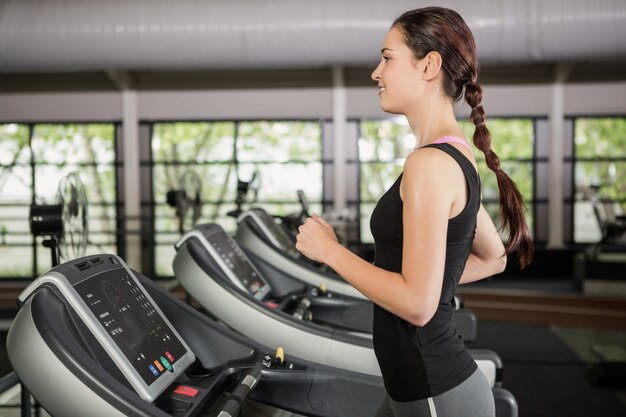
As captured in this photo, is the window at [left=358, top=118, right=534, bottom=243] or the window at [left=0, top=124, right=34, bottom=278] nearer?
the window at [left=358, top=118, right=534, bottom=243]

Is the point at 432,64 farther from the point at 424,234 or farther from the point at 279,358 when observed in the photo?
the point at 279,358

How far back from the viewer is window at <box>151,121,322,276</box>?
961 centimetres

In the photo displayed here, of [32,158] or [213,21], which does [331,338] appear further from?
[32,158]

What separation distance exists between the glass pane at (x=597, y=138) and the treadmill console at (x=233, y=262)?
313 inches

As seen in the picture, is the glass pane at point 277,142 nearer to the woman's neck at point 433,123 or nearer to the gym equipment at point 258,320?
the gym equipment at point 258,320

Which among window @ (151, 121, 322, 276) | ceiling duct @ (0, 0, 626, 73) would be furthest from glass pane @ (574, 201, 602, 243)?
ceiling duct @ (0, 0, 626, 73)

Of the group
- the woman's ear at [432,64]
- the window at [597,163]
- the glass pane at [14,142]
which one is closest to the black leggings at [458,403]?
the woman's ear at [432,64]

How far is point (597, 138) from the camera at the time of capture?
9.45 meters

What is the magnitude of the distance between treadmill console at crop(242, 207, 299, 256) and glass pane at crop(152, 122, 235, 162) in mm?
6473

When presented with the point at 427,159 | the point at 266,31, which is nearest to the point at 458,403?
the point at 427,159

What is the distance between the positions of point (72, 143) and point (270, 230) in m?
7.57

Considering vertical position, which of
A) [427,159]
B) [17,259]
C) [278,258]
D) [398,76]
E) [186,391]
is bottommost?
[17,259]

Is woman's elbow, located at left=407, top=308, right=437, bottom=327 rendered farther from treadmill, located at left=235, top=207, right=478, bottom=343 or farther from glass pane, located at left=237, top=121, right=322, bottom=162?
glass pane, located at left=237, top=121, right=322, bottom=162

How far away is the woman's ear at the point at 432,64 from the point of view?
1.12m
